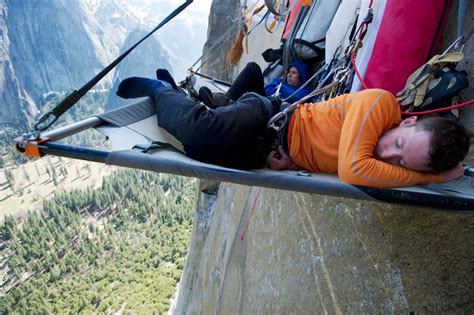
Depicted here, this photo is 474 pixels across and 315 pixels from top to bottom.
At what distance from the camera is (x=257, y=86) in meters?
2.64

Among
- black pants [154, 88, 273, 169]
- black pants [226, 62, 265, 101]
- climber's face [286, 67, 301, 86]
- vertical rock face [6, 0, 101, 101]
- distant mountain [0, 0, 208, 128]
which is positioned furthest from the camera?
vertical rock face [6, 0, 101, 101]

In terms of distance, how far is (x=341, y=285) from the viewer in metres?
1.76

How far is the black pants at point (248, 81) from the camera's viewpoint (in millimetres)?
2564

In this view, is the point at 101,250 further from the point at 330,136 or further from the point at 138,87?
the point at 330,136

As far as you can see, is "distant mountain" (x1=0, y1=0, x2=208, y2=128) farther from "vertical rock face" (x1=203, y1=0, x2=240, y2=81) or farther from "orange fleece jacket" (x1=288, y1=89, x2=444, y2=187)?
"orange fleece jacket" (x1=288, y1=89, x2=444, y2=187)

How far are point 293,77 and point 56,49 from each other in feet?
371

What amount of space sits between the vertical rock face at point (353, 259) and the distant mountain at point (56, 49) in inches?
3253

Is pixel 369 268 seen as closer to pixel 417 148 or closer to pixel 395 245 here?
pixel 395 245

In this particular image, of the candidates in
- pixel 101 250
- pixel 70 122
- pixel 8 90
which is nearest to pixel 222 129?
pixel 101 250

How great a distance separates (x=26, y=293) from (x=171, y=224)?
15.0 m

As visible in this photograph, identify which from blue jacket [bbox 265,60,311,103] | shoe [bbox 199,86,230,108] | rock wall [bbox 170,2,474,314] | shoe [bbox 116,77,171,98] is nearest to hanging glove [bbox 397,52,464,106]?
rock wall [bbox 170,2,474,314]

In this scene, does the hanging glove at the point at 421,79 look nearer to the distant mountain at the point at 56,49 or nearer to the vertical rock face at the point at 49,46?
the distant mountain at the point at 56,49

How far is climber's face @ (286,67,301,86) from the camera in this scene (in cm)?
302

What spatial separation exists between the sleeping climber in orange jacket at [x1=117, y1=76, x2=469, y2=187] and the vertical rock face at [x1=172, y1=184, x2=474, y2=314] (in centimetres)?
30
